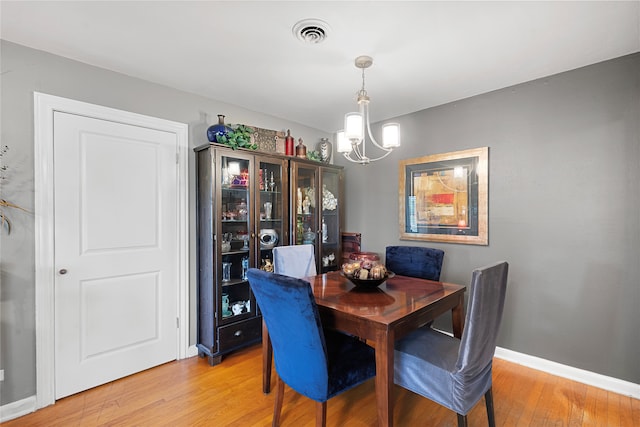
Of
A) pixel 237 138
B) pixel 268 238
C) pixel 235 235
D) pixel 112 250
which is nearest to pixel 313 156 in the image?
pixel 237 138

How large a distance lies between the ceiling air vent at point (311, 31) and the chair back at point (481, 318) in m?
1.63

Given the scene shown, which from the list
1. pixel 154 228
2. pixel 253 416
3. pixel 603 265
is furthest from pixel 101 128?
pixel 603 265

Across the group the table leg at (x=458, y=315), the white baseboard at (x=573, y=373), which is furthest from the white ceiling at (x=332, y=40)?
the white baseboard at (x=573, y=373)

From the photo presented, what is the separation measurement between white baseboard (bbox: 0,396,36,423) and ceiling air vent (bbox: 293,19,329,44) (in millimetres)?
2984

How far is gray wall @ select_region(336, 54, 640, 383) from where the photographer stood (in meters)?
2.17

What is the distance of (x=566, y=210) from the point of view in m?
2.40

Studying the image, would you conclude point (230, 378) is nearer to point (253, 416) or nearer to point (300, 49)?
point (253, 416)

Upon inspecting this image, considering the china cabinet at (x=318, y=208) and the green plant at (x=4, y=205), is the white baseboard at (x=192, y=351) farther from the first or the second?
the green plant at (x=4, y=205)

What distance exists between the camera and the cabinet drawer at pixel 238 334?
8.64 feet

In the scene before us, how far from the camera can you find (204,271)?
2.72m

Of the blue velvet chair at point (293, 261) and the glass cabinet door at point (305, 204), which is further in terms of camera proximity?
the glass cabinet door at point (305, 204)

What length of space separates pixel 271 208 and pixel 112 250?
1.41 metres

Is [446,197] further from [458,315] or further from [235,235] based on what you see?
[235,235]

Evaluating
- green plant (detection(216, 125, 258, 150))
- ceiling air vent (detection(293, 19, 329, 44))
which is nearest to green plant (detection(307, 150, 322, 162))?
green plant (detection(216, 125, 258, 150))
